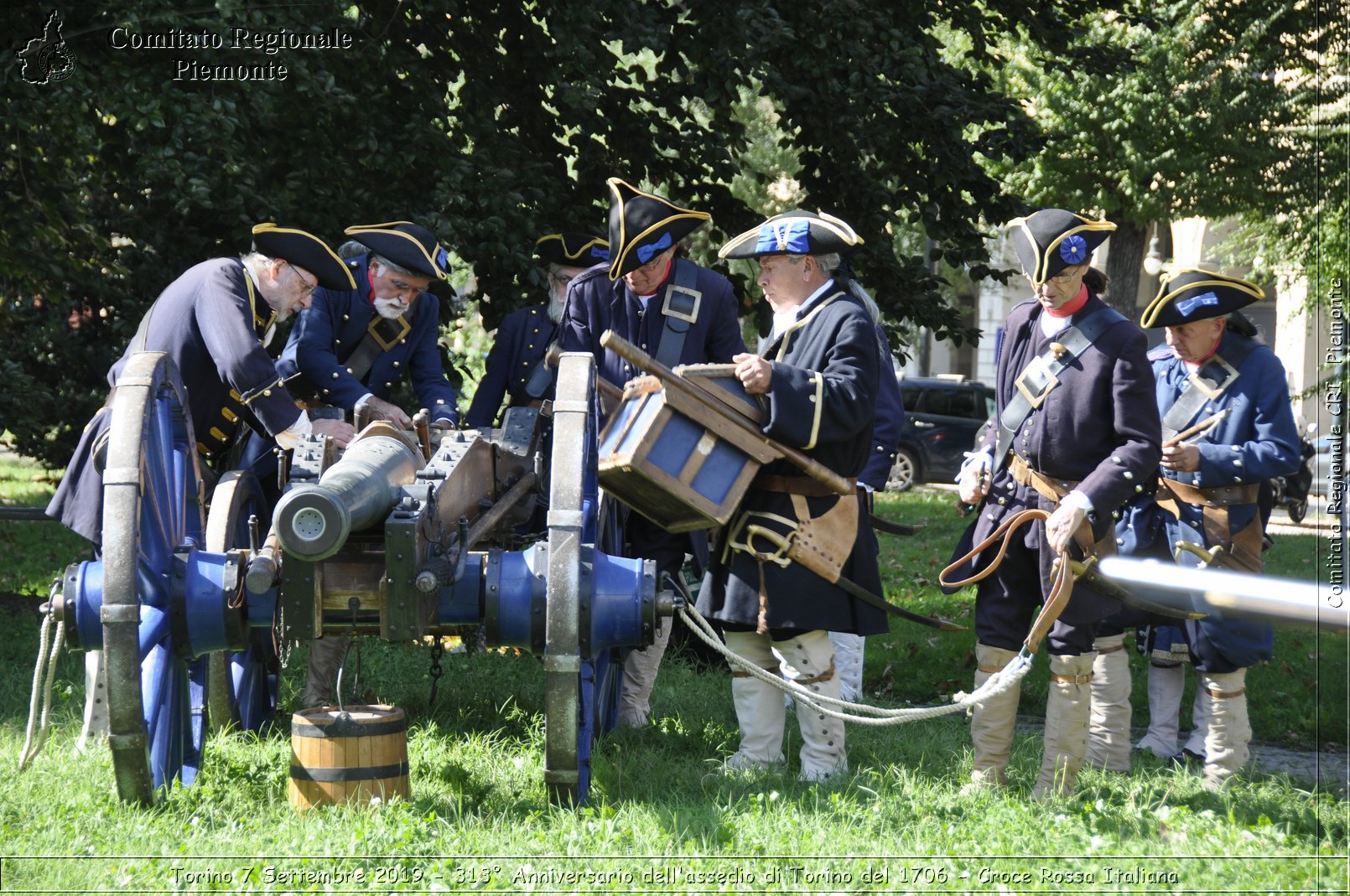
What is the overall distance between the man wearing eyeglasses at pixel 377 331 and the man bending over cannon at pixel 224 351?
51 cm

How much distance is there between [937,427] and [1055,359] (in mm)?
16719

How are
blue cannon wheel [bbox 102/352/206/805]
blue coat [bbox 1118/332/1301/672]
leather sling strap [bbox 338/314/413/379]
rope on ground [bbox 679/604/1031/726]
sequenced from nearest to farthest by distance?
blue cannon wheel [bbox 102/352/206/805]
rope on ground [bbox 679/604/1031/726]
blue coat [bbox 1118/332/1301/672]
leather sling strap [bbox 338/314/413/379]

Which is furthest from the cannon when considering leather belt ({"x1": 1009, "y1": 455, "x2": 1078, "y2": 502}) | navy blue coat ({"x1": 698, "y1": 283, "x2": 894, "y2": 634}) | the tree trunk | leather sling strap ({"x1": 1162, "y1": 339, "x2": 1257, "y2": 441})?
the tree trunk

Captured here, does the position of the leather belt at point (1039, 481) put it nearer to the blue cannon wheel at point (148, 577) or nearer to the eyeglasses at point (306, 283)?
the eyeglasses at point (306, 283)

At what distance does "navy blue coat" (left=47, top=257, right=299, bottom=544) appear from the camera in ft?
14.9

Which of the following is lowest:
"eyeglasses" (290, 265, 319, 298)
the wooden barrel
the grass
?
the grass

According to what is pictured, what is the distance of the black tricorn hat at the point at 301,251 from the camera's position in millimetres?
4957

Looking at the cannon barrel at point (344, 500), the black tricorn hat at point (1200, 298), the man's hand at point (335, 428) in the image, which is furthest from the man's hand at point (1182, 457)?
the man's hand at point (335, 428)

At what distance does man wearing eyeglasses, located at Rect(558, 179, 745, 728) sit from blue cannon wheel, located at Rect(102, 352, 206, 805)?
1715mm

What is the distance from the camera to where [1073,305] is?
453 centimetres

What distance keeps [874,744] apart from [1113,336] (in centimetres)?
191

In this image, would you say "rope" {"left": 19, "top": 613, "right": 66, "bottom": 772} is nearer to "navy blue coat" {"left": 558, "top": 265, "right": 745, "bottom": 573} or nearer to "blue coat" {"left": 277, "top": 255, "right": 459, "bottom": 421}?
"blue coat" {"left": 277, "top": 255, "right": 459, "bottom": 421}

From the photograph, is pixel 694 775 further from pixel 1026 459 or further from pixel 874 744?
pixel 1026 459

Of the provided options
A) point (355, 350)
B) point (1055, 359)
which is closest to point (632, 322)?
point (355, 350)
